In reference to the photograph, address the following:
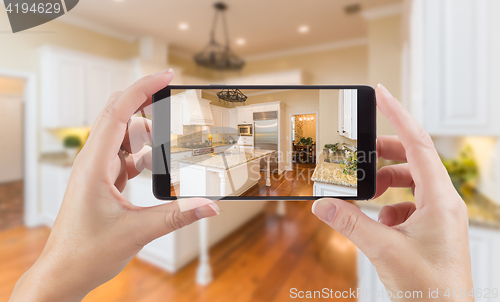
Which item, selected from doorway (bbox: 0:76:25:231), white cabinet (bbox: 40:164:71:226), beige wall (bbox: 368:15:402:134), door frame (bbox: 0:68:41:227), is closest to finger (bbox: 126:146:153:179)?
white cabinet (bbox: 40:164:71:226)

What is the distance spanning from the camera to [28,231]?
1364 mm

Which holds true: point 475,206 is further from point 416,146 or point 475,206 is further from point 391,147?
point 416,146

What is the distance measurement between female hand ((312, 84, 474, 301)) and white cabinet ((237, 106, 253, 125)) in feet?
0.51

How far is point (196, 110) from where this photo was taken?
0.27 meters

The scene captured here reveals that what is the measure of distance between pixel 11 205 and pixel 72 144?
2.51ft

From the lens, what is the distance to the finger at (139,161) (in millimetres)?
362

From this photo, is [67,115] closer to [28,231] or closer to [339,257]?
[28,231]

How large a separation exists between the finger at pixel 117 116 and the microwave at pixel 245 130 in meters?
0.11

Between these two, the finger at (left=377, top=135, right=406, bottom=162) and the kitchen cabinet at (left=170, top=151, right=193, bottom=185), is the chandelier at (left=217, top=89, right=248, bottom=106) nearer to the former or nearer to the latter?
the kitchen cabinet at (left=170, top=151, right=193, bottom=185)

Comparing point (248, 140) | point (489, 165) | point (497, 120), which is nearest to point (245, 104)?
point (248, 140)

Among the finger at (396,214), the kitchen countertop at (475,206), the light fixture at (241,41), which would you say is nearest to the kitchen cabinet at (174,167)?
the finger at (396,214)

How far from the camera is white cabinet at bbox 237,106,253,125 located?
273 mm

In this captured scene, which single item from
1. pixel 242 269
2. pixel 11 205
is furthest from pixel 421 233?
pixel 11 205

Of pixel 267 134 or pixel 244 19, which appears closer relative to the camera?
pixel 267 134
